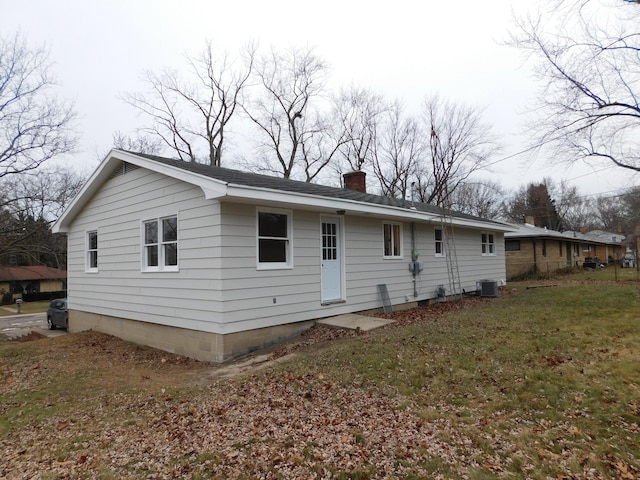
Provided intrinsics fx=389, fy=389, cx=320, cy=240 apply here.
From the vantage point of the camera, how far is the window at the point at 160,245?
8883mm

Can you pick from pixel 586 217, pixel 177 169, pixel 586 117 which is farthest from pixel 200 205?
pixel 586 217

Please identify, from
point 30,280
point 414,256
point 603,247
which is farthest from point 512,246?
point 30,280

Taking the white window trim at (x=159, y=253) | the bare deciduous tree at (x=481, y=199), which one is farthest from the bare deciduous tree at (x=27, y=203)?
the bare deciduous tree at (x=481, y=199)

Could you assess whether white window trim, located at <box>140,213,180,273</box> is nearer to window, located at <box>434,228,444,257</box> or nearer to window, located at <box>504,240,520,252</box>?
window, located at <box>434,228,444,257</box>

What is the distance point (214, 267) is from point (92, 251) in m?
6.80

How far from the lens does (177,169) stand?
8.03 m

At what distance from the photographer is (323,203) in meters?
8.88

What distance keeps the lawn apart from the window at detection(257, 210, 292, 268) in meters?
1.89

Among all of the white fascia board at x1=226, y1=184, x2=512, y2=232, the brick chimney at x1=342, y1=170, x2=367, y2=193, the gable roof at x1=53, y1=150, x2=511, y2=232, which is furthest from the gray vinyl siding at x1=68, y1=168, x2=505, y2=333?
the brick chimney at x1=342, y1=170, x2=367, y2=193

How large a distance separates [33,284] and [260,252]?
41.5m

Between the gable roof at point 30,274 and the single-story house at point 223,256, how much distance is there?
104ft

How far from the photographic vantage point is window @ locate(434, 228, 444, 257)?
538 inches

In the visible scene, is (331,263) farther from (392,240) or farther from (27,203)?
(27,203)

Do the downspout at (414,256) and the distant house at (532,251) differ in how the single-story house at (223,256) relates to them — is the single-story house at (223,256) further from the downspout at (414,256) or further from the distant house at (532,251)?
the distant house at (532,251)
